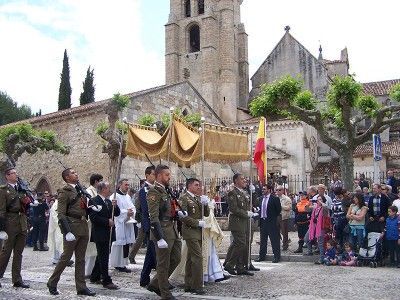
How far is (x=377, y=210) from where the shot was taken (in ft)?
35.9

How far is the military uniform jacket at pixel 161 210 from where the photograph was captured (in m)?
7.14

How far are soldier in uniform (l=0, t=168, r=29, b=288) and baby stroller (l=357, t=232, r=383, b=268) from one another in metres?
7.06

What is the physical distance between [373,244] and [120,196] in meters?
5.72

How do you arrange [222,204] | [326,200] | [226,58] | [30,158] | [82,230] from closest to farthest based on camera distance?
[82,230], [326,200], [222,204], [30,158], [226,58]

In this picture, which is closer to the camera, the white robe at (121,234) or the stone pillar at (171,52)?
the white robe at (121,234)

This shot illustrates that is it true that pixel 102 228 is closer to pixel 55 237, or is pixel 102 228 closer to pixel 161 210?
pixel 161 210

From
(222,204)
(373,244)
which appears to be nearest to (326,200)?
(373,244)

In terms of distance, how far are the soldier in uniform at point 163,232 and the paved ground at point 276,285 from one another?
1.49 ft

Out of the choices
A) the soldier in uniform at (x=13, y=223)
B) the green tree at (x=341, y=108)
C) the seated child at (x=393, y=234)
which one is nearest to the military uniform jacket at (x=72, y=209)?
the soldier in uniform at (x=13, y=223)

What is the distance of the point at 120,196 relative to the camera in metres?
10.6

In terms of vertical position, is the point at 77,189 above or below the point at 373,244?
above

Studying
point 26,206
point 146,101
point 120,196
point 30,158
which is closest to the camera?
point 26,206

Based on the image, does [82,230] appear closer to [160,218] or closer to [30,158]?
[160,218]

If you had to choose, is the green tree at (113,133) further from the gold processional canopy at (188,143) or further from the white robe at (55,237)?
the gold processional canopy at (188,143)
